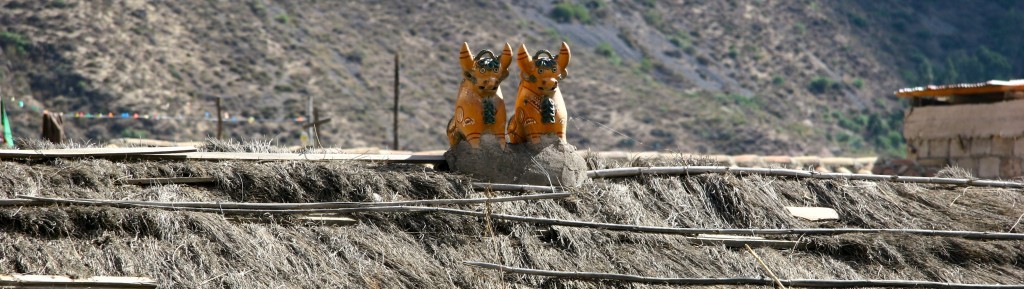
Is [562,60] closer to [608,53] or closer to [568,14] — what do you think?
[608,53]

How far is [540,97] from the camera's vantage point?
28.1 feet

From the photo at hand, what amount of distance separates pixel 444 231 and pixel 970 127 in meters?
8.68

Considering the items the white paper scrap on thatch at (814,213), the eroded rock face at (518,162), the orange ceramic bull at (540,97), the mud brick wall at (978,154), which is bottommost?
the mud brick wall at (978,154)

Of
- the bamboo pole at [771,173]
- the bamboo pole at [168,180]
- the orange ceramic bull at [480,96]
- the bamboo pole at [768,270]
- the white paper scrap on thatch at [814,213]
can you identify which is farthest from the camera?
the white paper scrap on thatch at [814,213]

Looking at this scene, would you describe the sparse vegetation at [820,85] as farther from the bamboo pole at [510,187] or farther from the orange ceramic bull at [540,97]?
the bamboo pole at [510,187]

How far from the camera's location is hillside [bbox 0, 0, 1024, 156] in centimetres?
3106

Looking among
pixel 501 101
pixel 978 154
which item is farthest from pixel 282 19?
pixel 501 101

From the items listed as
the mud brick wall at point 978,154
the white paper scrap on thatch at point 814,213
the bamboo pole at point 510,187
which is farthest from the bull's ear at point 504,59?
the mud brick wall at point 978,154

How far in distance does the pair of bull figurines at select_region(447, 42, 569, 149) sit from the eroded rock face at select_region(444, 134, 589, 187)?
5cm

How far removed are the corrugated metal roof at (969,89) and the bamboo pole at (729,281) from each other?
5939 millimetres

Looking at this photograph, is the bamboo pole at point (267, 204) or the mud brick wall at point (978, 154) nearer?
the bamboo pole at point (267, 204)

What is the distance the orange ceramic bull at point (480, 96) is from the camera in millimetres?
8375

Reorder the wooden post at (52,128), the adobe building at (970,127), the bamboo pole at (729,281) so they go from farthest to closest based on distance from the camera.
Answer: the adobe building at (970,127) → the wooden post at (52,128) → the bamboo pole at (729,281)

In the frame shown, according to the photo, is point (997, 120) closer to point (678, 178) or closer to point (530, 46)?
point (678, 178)
